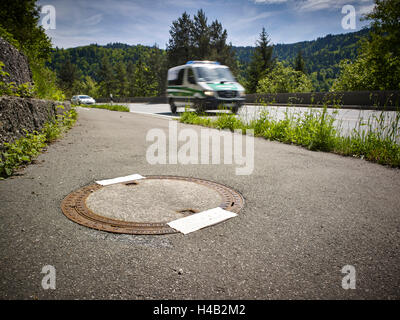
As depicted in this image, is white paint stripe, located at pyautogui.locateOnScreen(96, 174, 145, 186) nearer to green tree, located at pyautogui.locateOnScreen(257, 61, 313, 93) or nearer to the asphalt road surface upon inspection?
the asphalt road surface

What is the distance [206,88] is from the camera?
1361cm

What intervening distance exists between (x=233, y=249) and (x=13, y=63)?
5.82 meters

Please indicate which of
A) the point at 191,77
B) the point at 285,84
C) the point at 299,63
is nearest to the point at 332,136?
the point at 191,77

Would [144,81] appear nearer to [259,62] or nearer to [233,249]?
[259,62]

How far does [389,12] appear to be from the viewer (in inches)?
1310

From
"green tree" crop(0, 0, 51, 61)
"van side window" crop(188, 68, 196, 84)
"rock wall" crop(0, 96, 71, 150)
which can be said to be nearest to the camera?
"rock wall" crop(0, 96, 71, 150)

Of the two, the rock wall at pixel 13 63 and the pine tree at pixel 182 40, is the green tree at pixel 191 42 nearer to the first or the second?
the pine tree at pixel 182 40

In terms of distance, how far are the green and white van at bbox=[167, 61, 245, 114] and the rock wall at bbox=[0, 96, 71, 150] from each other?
8360mm

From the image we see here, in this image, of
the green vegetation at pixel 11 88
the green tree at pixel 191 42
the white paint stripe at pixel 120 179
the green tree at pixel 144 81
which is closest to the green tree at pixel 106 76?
the green tree at pixel 144 81

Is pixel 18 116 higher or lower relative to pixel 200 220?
higher

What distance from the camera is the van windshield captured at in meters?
14.4

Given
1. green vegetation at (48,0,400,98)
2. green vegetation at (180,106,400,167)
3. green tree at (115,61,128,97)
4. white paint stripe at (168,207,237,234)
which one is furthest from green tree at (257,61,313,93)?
green tree at (115,61,128,97)

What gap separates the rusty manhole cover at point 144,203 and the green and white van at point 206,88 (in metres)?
9.70
